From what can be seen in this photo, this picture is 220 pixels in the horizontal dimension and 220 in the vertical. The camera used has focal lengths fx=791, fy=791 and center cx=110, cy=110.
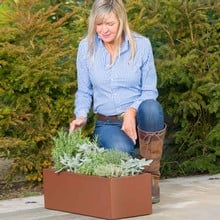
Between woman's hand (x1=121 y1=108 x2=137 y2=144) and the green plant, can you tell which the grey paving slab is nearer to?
the green plant

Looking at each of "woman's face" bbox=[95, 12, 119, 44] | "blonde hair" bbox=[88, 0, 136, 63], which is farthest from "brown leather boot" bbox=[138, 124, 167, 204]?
"woman's face" bbox=[95, 12, 119, 44]

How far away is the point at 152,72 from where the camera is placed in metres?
5.50

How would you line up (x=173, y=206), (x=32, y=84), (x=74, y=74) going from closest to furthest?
(x=173, y=206), (x=32, y=84), (x=74, y=74)

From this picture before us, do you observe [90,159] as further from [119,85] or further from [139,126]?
[119,85]

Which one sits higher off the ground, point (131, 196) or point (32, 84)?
point (32, 84)

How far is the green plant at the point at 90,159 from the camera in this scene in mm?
4973

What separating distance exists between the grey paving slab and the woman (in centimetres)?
22

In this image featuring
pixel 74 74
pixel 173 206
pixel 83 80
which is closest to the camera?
pixel 173 206

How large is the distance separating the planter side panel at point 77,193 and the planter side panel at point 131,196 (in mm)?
47

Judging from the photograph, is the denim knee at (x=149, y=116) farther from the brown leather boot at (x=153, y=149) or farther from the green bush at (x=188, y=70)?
the green bush at (x=188, y=70)

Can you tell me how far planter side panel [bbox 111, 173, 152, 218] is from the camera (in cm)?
489

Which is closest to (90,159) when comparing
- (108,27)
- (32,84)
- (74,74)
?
(108,27)

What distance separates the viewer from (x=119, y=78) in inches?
214

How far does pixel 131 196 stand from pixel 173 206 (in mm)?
535
